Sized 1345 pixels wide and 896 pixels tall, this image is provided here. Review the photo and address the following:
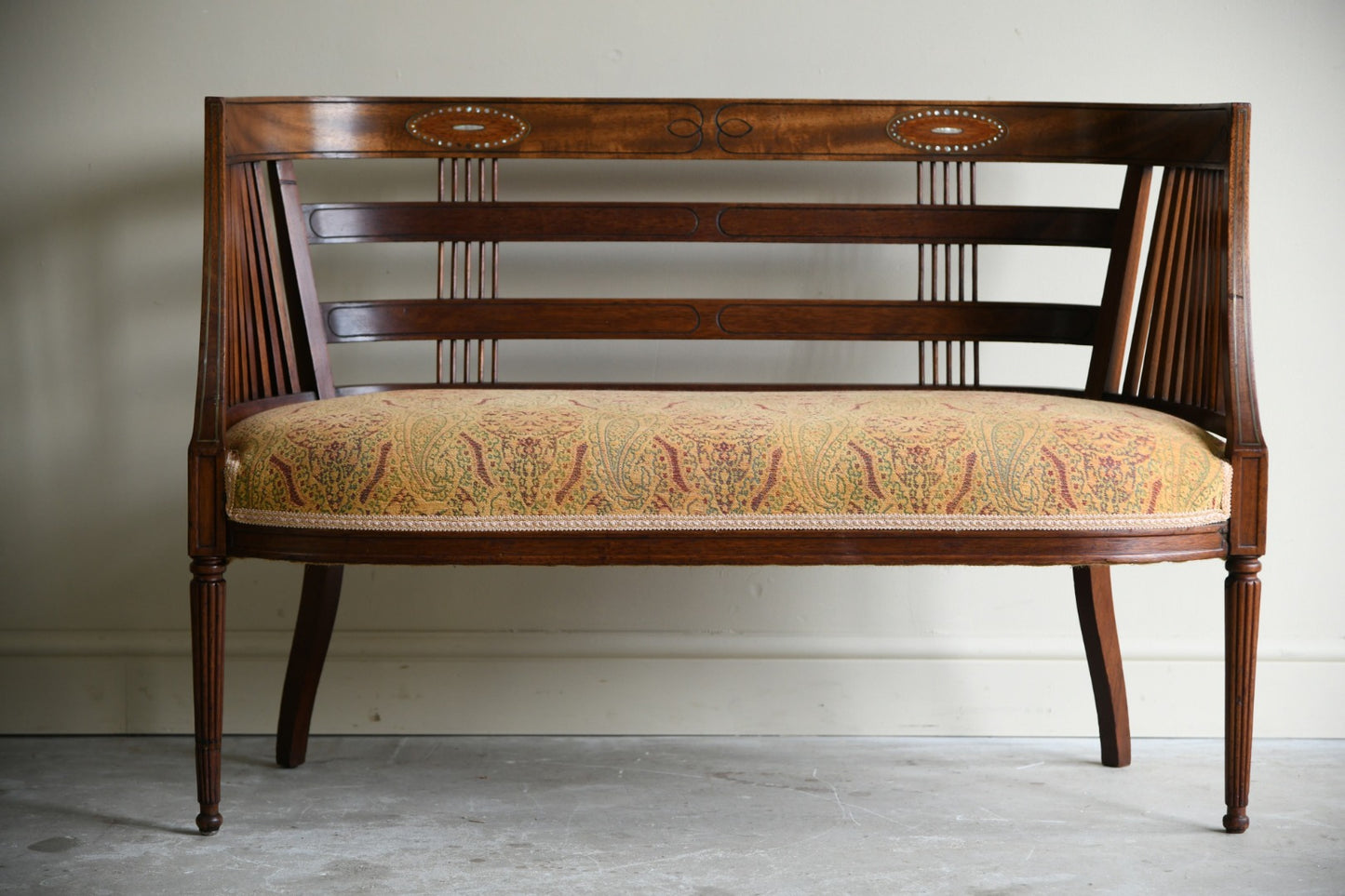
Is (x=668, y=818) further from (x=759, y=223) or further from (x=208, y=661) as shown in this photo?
(x=759, y=223)

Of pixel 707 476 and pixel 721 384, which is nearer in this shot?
pixel 707 476

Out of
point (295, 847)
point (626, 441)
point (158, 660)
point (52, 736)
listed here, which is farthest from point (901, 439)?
point (52, 736)

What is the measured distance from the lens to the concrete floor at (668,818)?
1.28 m

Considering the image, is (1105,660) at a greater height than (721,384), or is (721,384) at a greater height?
(721,384)

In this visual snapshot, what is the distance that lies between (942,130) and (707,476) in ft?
2.26

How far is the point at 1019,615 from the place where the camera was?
1873mm

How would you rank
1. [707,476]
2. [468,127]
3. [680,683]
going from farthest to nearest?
1. [680,683]
2. [468,127]
3. [707,476]

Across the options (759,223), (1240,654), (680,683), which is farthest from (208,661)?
(1240,654)

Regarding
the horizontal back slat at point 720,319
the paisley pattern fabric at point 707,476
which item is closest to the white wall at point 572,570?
the horizontal back slat at point 720,319

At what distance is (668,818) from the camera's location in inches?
57.7

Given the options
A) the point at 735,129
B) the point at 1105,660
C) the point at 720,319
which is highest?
the point at 735,129

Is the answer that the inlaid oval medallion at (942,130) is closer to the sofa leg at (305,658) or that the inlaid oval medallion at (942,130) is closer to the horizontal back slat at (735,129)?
the horizontal back slat at (735,129)

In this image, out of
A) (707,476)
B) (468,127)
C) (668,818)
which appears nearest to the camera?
(707,476)

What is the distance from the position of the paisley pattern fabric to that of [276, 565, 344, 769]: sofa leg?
1.24 ft
